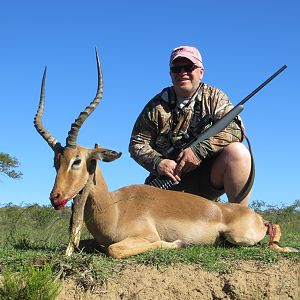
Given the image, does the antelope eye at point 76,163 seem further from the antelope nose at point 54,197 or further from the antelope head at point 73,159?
the antelope nose at point 54,197

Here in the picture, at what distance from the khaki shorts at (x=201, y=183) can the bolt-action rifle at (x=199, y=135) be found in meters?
0.34

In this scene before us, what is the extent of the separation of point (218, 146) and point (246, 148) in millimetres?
349

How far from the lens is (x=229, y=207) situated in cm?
656

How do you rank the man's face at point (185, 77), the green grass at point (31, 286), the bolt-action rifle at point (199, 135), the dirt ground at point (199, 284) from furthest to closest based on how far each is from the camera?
the man's face at point (185, 77) < the bolt-action rifle at point (199, 135) < the dirt ground at point (199, 284) < the green grass at point (31, 286)

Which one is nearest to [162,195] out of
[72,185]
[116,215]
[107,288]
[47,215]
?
[116,215]

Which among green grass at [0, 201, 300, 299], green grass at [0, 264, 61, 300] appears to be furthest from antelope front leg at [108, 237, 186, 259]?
green grass at [0, 264, 61, 300]

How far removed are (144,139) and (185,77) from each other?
3.16 ft

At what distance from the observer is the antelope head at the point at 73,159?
5318 millimetres

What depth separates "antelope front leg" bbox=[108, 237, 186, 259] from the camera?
5.37 metres

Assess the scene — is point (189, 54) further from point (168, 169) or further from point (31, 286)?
point (31, 286)

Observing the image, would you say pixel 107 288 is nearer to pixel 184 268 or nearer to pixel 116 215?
pixel 184 268

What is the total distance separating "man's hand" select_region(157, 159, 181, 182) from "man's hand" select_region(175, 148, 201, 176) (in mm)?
63

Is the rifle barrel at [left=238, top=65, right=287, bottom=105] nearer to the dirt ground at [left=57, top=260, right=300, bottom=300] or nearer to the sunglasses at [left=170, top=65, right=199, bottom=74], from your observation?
the sunglasses at [left=170, top=65, right=199, bottom=74]

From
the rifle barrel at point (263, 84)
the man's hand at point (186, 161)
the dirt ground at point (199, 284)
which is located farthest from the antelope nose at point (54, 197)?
the rifle barrel at point (263, 84)
